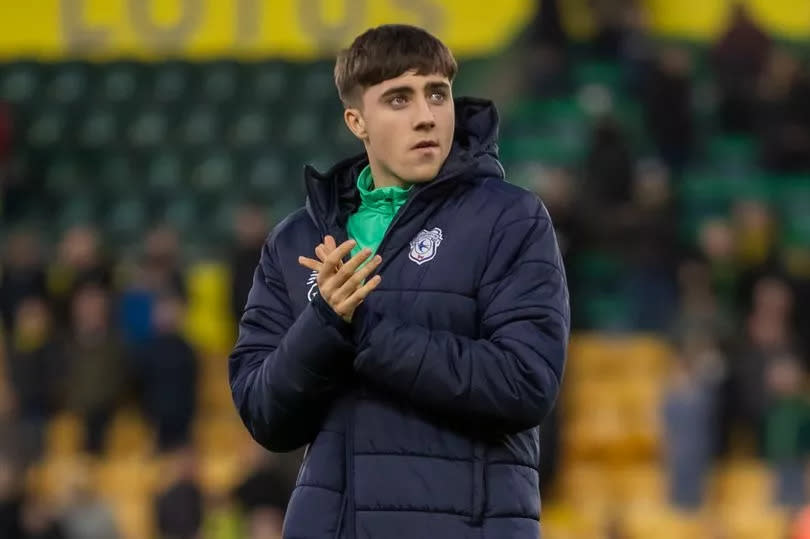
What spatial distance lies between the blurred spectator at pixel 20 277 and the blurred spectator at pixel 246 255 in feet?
3.82

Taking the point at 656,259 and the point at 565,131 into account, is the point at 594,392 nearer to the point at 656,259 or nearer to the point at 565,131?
the point at 656,259

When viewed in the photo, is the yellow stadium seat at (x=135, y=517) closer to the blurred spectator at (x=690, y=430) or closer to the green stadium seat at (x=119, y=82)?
the blurred spectator at (x=690, y=430)

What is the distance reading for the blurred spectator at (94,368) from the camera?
11344 millimetres

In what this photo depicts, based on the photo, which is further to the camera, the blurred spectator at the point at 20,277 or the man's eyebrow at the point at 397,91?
the blurred spectator at the point at 20,277

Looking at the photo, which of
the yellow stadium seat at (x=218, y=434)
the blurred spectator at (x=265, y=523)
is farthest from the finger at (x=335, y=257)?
the yellow stadium seat at (x=218, y=434)

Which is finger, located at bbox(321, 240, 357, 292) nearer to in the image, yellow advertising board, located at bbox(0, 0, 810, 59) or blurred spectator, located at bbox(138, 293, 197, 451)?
blurred spectator, located at bbox(138, 293, 197, 451)

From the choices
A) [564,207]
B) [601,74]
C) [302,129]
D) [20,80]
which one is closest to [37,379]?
[302,129]

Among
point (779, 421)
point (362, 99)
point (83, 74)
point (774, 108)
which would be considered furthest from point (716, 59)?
point (362, 99)

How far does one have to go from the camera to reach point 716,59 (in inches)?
506

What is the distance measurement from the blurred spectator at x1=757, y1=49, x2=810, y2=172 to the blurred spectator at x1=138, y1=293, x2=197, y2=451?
3.56 metres

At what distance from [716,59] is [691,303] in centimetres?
263

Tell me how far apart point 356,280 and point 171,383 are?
26.2 ft

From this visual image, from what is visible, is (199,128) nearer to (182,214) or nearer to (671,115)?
(182,214)

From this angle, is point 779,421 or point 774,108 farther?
point 774,108
